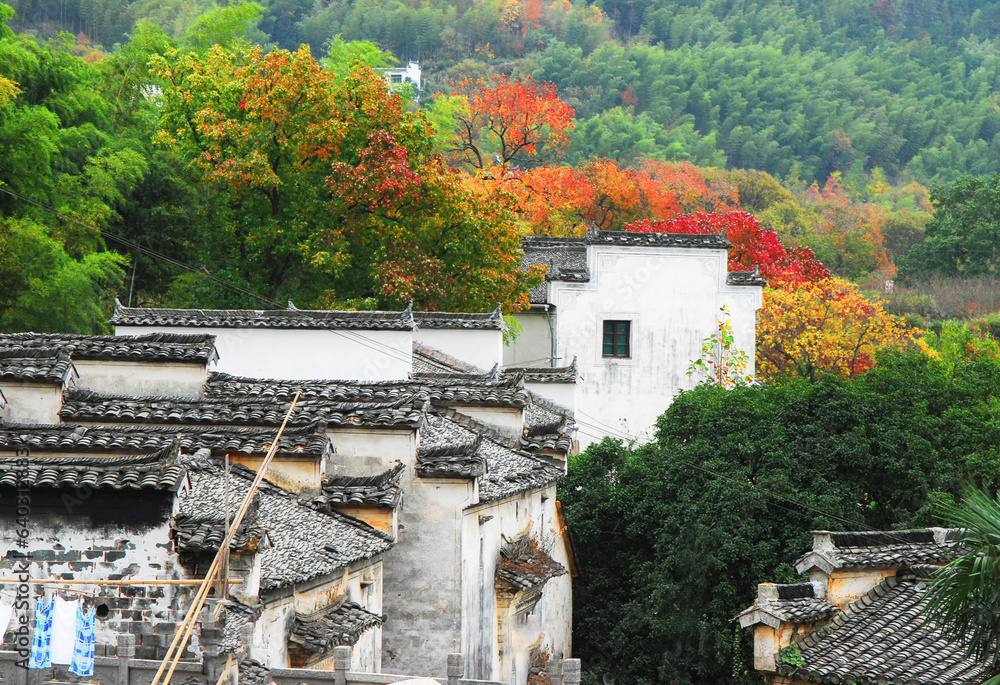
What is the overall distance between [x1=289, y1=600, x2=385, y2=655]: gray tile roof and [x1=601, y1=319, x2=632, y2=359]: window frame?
2237 cm

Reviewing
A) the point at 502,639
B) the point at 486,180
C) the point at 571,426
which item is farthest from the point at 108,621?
the point at 486,180

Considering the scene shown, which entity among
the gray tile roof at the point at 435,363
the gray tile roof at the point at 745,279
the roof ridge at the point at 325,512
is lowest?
the roof ridge at the point at 325,512

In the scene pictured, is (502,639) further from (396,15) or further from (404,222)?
(396,15)

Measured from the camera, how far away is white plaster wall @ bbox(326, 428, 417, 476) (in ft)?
55.5

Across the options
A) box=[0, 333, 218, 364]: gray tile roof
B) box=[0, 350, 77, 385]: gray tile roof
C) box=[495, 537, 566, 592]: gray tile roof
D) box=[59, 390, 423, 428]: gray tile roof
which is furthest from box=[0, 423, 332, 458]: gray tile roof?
box=[495, 537, 566, 592]: gray tile roof

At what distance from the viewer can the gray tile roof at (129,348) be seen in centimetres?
1770

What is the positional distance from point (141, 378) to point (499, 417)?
700 centimetres

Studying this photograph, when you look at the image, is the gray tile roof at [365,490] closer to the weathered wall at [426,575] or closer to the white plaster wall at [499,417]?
the weathered wall at [426,575]

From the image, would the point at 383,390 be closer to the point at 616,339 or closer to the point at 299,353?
the point at 299,353

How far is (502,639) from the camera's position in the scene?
1906cm

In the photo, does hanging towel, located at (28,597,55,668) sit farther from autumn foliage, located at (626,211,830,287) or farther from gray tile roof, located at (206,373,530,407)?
autumn foliage, located at (626,211,830,287)

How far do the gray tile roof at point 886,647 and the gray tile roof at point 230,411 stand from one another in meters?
6.51

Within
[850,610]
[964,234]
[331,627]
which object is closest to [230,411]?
[331,627]

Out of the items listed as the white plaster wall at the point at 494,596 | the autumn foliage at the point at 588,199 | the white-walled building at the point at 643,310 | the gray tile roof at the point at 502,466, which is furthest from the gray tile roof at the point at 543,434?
the autumn foliage at the point at 588,199
